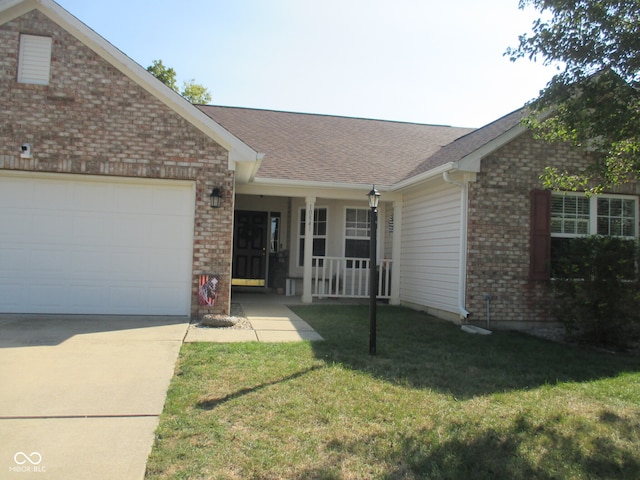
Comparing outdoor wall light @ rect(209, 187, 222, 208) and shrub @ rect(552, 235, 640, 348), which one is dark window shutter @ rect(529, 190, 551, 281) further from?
outdoor wall light @ rect(209, 187, 222, 208)

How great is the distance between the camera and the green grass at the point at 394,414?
10.8 ft

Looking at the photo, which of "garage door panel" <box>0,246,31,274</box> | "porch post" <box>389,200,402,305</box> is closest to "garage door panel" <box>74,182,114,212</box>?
"garage door panel" <box>0,246,31,274</box>

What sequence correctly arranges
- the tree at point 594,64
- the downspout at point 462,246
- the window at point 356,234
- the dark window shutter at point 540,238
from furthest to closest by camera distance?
the window at point 356,234, the dark window shutter at point 540,238, the downspout at point 462,246, the tree at point 594,64

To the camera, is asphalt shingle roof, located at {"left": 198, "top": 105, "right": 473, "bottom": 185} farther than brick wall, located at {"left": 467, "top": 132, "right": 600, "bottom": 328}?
Yes

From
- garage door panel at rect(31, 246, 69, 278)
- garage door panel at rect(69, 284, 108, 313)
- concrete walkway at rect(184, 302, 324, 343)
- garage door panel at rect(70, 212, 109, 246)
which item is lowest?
concrete walkway at rect(184, 302, 324, 343)

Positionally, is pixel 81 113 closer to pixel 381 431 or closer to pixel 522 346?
pixel 381 431

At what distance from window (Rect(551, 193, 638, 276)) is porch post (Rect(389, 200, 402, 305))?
→ 11.3 ft

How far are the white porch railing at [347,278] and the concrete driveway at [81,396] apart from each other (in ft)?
15.4

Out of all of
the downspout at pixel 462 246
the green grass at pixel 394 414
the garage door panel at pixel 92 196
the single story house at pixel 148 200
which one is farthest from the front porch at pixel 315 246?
the green grass at pixel 394 414

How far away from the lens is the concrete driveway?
3.22 m

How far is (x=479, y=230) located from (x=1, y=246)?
8105mm

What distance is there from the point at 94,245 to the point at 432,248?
6.32 metres

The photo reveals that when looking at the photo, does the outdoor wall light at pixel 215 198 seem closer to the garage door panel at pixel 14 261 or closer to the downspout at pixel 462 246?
the garage door panel at pixel 14 261
